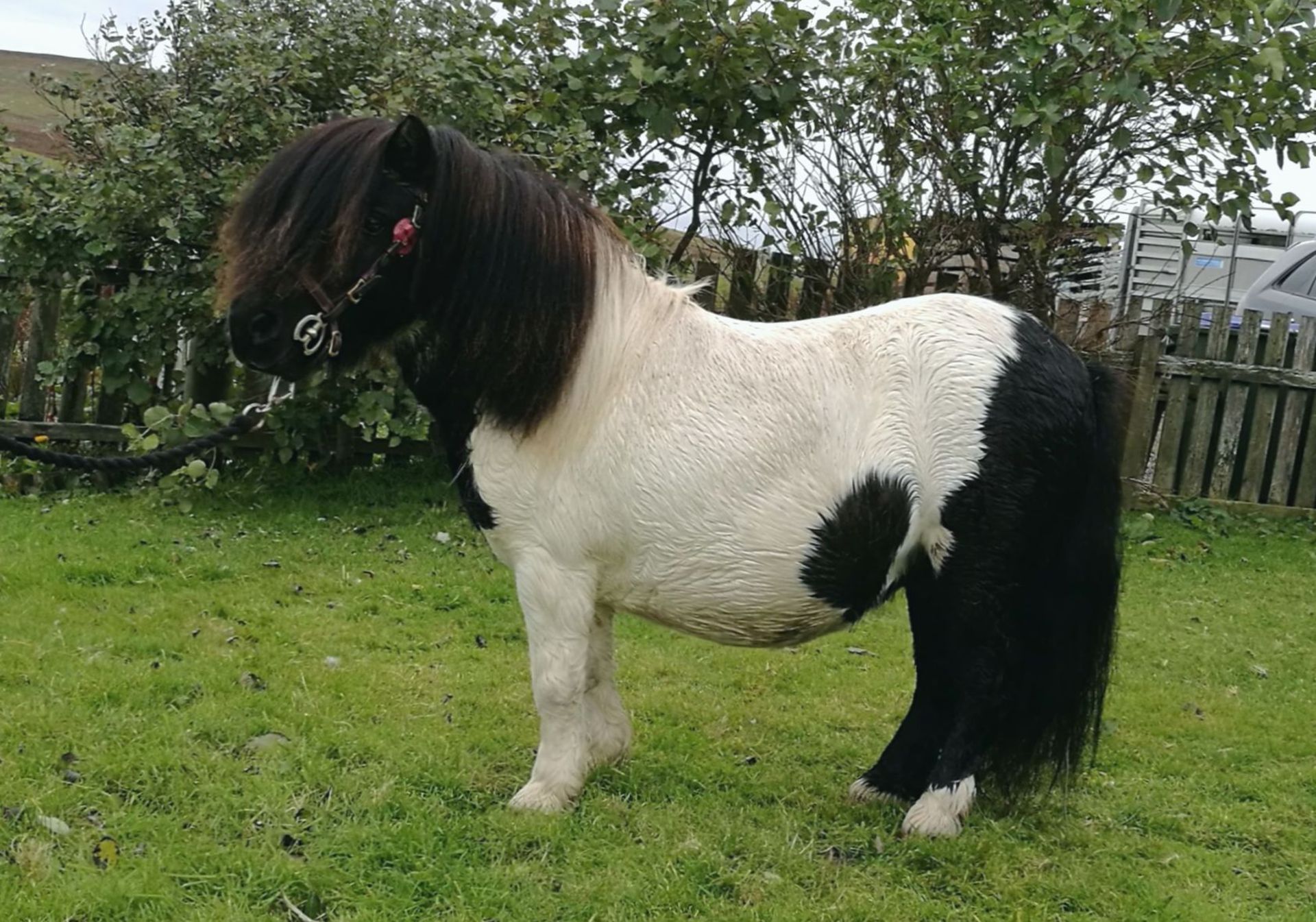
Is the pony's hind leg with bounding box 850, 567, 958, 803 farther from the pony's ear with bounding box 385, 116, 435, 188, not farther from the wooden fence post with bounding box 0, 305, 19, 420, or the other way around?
the wooden fence post with bounding box 0, 305, 19, 420

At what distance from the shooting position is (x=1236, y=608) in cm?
617

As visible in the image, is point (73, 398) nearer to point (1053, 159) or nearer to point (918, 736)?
point (918, 736)

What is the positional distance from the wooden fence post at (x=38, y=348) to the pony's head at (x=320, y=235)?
17.0ft

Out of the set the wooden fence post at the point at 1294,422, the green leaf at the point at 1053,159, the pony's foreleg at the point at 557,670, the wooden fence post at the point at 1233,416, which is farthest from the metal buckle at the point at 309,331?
the wooden fence post at the point at 1294,422

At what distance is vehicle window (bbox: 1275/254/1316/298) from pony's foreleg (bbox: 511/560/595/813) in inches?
388

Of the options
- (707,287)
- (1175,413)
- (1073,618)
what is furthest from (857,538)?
(1175,413)

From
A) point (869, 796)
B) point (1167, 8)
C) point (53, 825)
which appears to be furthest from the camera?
point (1167, 8)

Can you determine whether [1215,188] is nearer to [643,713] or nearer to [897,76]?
[897,76]

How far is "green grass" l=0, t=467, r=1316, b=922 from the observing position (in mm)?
2855

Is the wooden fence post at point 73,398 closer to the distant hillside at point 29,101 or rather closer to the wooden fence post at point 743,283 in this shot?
the distant hillside at point 29,101

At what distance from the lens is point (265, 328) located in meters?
2.86

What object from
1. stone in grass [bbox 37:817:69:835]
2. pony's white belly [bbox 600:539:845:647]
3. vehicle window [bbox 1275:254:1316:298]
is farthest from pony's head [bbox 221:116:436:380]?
vehicle window [bbox 1275:254:1316:298]

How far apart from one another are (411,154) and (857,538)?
1.59 m

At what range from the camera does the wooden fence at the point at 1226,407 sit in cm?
814
